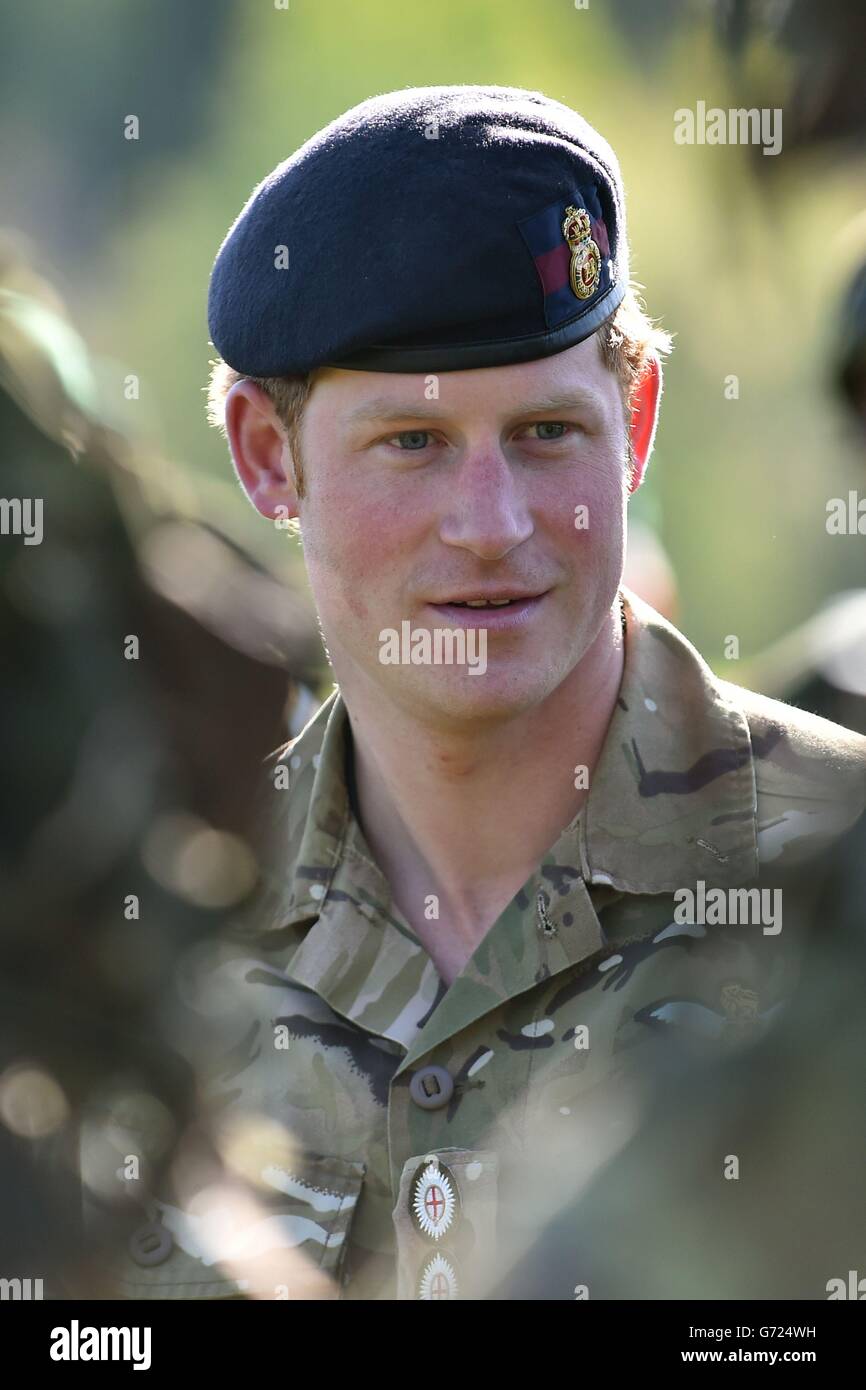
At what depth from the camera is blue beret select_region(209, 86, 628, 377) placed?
1.63m

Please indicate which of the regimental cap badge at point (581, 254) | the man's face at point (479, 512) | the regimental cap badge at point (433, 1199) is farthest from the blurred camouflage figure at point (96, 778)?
the regimental cap badge at point (581, 254)

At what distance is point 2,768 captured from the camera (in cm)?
133

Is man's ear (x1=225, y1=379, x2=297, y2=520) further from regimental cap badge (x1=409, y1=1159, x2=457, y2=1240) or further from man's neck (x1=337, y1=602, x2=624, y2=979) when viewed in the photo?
regimental cap badge (x1=409, y1=1159, x2=457, y2=1240)

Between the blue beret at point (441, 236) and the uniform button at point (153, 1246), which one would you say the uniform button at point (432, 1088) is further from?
the blue beret at point (441, 236)

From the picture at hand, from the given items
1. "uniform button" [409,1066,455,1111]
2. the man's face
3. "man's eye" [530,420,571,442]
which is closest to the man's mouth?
the man's face

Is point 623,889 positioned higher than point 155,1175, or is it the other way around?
point 623,889

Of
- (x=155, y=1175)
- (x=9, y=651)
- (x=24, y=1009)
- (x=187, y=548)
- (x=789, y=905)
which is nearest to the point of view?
(x=789, y=905)

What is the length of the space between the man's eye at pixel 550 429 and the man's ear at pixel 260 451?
0.32 m

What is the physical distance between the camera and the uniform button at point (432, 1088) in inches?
68.9

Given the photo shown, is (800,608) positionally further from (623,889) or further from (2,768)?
(2,768)

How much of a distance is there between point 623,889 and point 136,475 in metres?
0.66

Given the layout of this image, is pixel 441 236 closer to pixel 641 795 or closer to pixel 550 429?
pixel 550 429

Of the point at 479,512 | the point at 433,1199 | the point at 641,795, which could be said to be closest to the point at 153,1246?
the point at 433,1199

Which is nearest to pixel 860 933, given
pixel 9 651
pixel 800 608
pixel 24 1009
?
pixel 9 651
